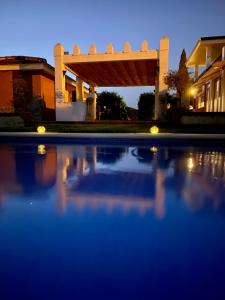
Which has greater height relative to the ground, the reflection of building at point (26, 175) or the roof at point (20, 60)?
the roof at point (20, 60)

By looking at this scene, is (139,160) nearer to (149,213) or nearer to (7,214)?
(149,213)

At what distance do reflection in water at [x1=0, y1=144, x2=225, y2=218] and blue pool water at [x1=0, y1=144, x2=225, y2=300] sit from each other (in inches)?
0.8

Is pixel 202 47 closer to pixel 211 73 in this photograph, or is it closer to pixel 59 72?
pixel 211 73

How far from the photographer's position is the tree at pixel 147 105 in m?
25.7

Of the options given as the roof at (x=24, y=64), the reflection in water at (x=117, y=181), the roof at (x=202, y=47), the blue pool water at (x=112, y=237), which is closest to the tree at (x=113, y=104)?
the roof at (x=24, y=64)

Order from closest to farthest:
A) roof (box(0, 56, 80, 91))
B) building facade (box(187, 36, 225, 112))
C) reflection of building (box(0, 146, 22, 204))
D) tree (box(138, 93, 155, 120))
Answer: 1. reflection of building (box(0, 146, 22, 204))
2. building facade (box(187, 36, 225, 112))
3. roof (box(0, 56, 80, 91))
4. tree (box(138, 93, 155, 120))

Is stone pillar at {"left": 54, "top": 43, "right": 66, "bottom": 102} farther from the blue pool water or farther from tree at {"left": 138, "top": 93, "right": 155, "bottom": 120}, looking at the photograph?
the blue pool water

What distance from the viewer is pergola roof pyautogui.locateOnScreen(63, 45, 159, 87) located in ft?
49.6

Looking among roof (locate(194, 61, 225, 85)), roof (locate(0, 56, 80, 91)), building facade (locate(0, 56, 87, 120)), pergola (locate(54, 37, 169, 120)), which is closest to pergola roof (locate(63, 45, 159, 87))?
pergola (locate(54, 37, 169, 120))

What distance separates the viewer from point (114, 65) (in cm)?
1673

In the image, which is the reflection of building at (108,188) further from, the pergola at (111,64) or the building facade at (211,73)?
the building facade at (211,73)

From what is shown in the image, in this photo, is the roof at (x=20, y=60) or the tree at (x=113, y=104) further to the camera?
the tree at (x=113, y=104)

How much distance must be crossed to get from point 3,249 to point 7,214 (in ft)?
3.18

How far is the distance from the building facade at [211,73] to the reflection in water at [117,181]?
10.9 meters
